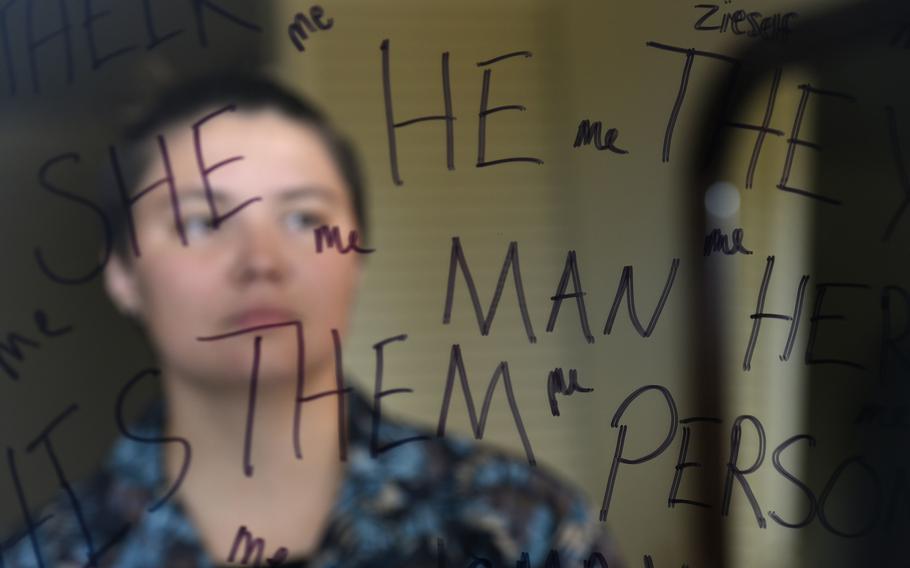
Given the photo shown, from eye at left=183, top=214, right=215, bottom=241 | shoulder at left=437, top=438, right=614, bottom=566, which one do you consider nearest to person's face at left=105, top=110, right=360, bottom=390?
eye at left=183, top=214, right=215, bottom=241

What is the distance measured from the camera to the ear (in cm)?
50

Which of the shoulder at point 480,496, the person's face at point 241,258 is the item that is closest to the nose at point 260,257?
the person's face at point 241,258

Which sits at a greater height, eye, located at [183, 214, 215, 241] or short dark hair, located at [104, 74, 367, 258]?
short dark hair, located at [104, 74, 367, 258]

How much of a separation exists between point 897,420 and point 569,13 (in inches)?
14.6

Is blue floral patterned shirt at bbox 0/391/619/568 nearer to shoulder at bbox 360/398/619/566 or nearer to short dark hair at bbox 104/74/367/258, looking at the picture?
shoulder at bbox 360/398/619/566

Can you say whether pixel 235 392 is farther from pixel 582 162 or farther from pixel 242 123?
pixel 582 162

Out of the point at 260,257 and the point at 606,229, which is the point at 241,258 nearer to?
the point at 260,257

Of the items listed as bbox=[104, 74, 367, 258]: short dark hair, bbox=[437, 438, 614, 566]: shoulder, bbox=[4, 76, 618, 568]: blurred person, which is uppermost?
bbox=[104, 74, 367, 258]: short dark hair

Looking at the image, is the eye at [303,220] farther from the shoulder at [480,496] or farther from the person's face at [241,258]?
the shoulder at [480,496]

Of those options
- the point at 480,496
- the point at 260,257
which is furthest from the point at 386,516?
the point at 260,257

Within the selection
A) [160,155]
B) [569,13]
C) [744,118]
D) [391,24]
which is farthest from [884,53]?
[160,155]

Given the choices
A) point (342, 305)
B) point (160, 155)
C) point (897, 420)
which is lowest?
point (897, 420)

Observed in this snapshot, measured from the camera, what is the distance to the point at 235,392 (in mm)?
501

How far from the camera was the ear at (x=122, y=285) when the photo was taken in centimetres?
50
